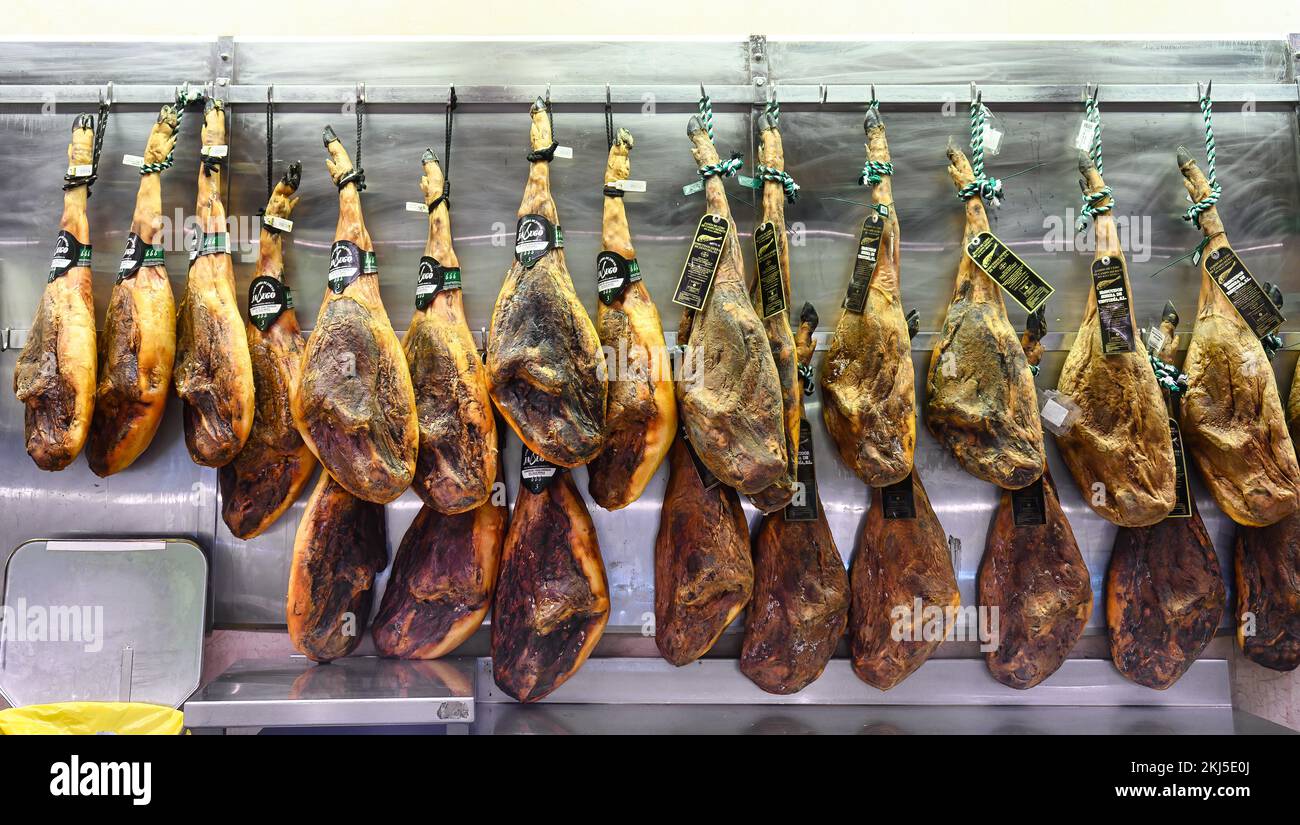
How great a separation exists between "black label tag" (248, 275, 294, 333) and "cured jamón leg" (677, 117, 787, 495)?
1.62m

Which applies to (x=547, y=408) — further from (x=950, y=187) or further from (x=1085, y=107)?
(x=1085, y=107)

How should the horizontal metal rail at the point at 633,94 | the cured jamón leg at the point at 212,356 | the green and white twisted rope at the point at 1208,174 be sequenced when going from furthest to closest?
the horizontal metal rail at the point at 633,94
the green and white twisted rope at the point at 1208,174
the cured jamón leg at the point at 212,356

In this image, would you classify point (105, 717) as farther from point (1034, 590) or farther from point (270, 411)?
point (1034, 590)

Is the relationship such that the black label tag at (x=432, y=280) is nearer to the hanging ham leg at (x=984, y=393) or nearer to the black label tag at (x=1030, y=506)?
the hanging ham leg at (x=984, y=393)

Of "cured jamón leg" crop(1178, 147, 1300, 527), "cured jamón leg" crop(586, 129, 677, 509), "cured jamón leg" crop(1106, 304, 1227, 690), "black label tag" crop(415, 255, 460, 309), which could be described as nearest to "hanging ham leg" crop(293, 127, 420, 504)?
"black label tag" crop(415, 255, 460, 309)

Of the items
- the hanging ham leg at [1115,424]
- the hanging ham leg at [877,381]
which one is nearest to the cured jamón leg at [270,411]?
the hanging ham leg at [877,381]

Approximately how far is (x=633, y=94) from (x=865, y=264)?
1.23m

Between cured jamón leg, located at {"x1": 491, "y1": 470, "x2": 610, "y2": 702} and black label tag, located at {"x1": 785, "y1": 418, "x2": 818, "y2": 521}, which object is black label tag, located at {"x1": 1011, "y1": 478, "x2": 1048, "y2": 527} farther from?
cured jamón leg, located at {"x1": 491, "y1": 470, "x2": 610, "y2": 702}

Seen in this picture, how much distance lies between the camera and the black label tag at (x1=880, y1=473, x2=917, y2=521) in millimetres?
3373

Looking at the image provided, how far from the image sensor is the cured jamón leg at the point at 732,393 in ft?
9.62

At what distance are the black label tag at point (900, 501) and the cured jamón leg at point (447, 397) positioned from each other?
153 cm

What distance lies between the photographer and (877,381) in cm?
318
